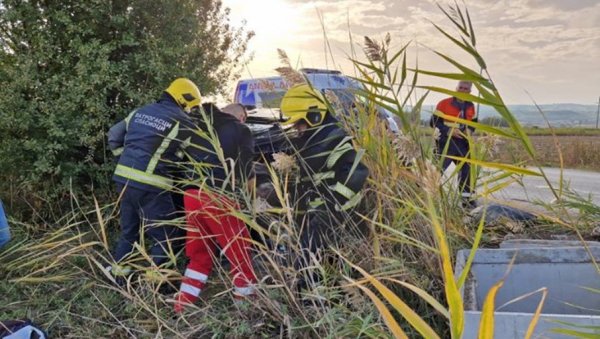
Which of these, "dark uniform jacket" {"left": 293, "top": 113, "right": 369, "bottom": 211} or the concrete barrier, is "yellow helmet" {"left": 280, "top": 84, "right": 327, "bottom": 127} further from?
the concrete barrier

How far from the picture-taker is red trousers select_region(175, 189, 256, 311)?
2.87 meters

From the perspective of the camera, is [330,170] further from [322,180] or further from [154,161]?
[154,161]

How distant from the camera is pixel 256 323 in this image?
8.83 feet

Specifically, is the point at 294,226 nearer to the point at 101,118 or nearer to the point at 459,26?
the point at 459,26

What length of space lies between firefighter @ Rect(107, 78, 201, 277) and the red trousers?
12.6 inches

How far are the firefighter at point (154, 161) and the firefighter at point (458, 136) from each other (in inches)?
67.0

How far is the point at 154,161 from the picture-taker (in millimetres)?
3619

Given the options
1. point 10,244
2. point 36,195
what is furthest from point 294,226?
point 36,195

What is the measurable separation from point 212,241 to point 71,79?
2.46m

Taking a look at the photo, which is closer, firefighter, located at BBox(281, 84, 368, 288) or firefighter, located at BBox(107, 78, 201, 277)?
firefighter, located at BBox(281, 84, 368, 288)

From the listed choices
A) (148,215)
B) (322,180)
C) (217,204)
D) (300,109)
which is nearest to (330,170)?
(322,180)

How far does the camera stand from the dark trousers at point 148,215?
3.72 metres

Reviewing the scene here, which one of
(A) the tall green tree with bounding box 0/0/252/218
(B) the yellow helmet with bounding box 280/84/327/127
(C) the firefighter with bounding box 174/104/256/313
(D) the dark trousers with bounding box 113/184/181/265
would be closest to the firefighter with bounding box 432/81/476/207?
(B) the yellow helmet with bounding box 280/84/327/127

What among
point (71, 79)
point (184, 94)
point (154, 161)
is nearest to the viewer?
point (154, 161)
